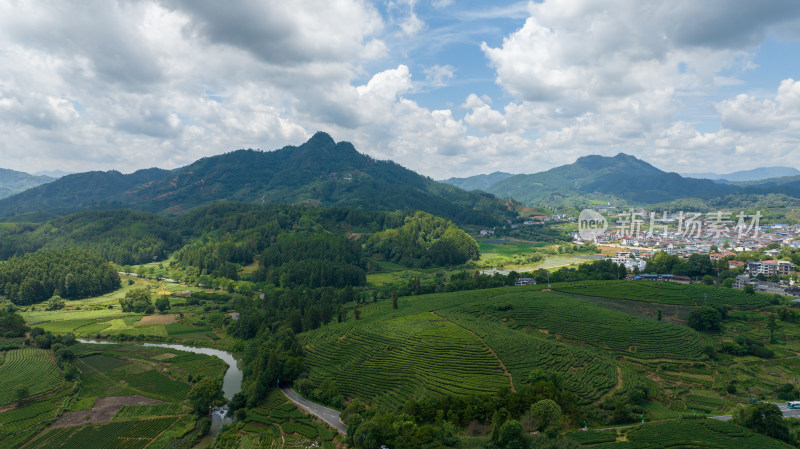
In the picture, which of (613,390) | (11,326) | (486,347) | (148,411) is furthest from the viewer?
(11,326)

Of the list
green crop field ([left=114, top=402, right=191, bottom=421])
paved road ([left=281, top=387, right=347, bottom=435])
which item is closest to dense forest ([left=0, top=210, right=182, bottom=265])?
green crop field ([left=114, top=402, right=191, bottom=421])

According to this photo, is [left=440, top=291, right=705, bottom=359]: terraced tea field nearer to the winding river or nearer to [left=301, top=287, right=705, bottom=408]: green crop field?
[left=301, top=287, right=705, bottom=408]: green crop field

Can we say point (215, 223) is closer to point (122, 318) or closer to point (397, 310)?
point (122, 318)

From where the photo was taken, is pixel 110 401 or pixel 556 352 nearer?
pixel 110 401

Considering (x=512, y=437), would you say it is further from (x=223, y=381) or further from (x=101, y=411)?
(x=101, y=411)

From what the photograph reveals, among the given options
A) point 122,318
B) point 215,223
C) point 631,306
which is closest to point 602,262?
point 631,306

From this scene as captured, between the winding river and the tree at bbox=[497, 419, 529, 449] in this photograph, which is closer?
the tree at bbox=[497, 419, 529, 449]

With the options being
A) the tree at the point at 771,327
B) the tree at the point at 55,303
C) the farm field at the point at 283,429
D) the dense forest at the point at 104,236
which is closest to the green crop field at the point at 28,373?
the farm field at the point at 283,429

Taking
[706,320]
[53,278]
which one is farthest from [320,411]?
[53,278]
